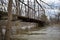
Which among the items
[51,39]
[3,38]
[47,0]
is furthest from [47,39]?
[47,0]

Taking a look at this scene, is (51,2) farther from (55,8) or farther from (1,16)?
(1,16)

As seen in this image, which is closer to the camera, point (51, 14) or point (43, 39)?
point (43, 39)

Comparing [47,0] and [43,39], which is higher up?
[47,0]

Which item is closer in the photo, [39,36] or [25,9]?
[39,36]

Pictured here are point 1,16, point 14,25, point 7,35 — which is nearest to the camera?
point 7,35

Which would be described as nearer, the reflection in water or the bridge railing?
the reflection in water

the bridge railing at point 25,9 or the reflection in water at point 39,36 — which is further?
the bridge railing at point 25,9

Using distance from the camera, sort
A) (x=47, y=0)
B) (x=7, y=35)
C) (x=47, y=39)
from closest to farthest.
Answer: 1. (x=7, y=35)
2. (x=47, y=39)
3. (x=47, y=0)

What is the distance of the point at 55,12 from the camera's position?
13.2 meters

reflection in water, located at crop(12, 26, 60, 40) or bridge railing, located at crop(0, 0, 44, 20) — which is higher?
bridge railing, located at crop(0, 0, 44, 20)

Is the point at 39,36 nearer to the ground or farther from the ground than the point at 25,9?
nearer to the ground

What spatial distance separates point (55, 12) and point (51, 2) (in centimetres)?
97

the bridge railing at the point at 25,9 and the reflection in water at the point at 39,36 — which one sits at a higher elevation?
the bridge railing at the point at 25,9

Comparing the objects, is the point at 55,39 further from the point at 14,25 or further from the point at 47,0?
the point at 47,0
